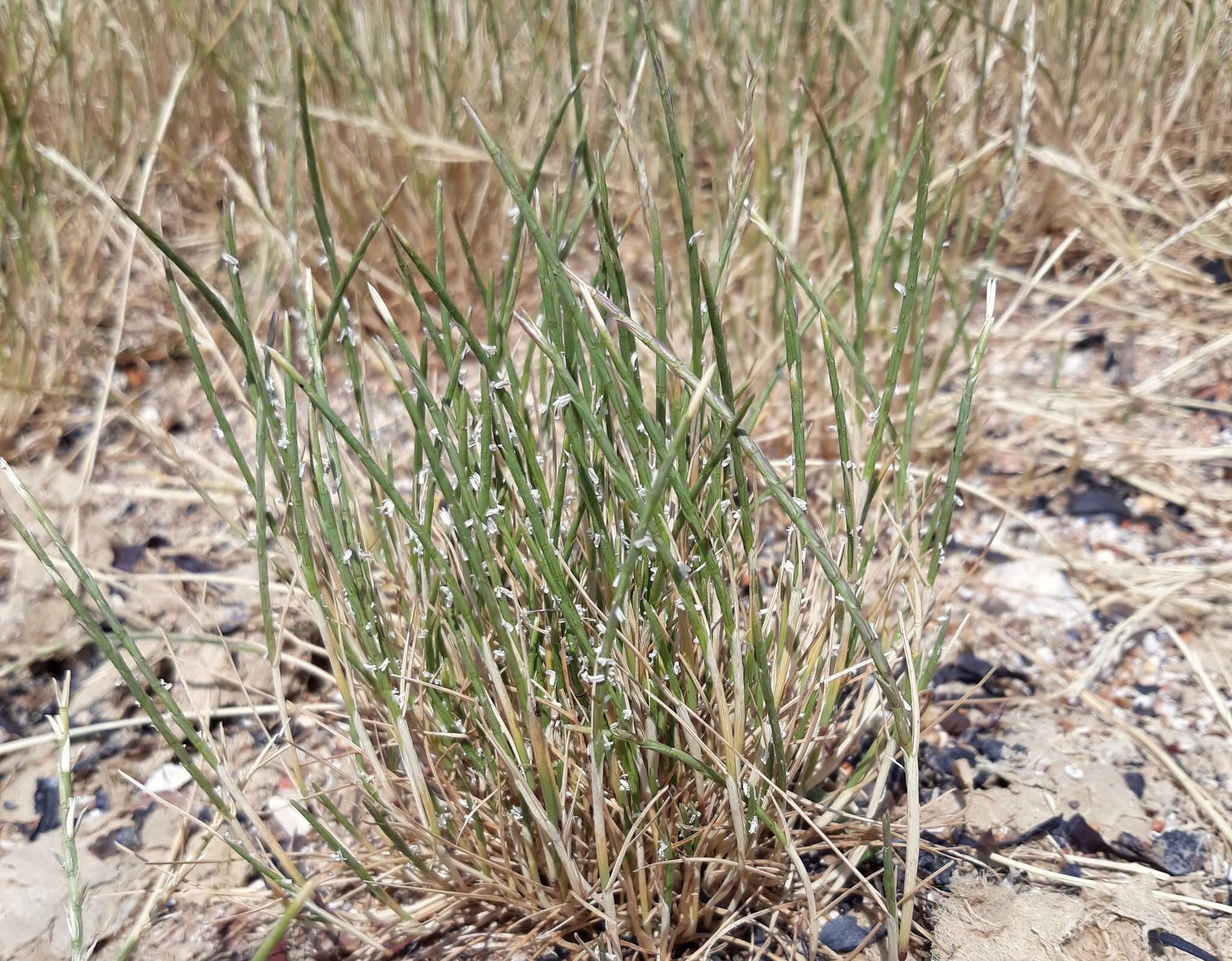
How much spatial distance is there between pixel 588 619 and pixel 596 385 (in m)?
0.21

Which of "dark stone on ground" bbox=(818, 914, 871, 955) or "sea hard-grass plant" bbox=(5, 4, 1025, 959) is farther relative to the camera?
"dark stone on ground" bbox=(818, 914, 871, 955)

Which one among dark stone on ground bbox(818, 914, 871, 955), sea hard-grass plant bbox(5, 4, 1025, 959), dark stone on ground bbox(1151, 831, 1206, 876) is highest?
sea hard-grass plant bbox(5, 4, 1025, 959)

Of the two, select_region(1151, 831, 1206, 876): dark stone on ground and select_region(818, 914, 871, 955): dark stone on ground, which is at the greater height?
select_region(1151, 831, 1206, 876): dark stone on ground

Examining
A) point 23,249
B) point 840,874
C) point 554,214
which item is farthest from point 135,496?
point 840,874

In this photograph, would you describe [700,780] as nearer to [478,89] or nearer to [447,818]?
[447,818]

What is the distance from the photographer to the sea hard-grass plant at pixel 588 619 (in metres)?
0.72

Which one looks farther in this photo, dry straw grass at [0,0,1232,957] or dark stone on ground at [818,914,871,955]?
dark stone on ground at [818,914,871,955]

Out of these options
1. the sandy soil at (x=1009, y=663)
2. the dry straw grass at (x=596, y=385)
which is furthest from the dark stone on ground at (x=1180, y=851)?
the dry straw grass at (x=596, y=385)

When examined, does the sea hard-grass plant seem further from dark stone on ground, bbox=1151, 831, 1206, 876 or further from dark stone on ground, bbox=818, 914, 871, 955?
dark stone on ground, bbox=1151, 831, 1206, 876

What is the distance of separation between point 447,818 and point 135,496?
97 centimetres

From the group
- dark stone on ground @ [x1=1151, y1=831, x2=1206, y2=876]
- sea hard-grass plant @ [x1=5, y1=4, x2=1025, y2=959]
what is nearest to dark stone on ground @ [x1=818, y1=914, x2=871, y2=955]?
sea hard-grass plant @ [x1=5, y1=4, x2=1025, y2=959]

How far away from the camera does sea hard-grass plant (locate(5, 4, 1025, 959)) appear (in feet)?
2.37

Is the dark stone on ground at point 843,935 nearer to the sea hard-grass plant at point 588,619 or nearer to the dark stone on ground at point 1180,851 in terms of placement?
the sea hard-grass plant at point 588,619

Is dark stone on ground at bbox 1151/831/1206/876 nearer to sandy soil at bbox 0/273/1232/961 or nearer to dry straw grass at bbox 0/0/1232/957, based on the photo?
sandy soil at bbox 0/273/1232/961
